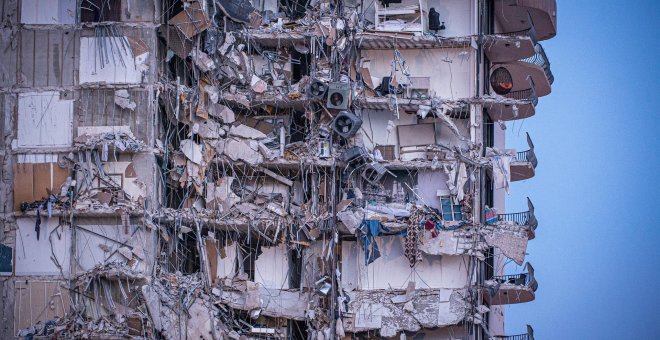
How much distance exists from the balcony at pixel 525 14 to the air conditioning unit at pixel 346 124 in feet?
21.5

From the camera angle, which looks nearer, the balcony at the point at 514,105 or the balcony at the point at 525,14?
the balcony at the point at 514,105

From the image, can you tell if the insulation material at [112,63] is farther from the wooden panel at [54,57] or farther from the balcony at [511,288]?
the balcony at [511,288]

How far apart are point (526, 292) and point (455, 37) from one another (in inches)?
309

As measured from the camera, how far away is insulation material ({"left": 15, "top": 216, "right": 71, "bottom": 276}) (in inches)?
1866

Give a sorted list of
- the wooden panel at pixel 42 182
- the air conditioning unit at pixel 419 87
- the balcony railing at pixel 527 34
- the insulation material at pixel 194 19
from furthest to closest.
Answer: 1. the balcony railing at pixel 527 34
2. the air conditioning unit at pixel 419 87
3. the insulation material at pixel 194 19
4. the wooden panel at pixel 42 182

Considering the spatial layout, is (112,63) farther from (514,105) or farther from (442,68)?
(514,105)

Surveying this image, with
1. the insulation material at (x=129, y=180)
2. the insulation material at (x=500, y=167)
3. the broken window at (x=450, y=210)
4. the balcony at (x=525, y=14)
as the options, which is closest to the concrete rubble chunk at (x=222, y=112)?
the insulation material at (x=129, y=180)

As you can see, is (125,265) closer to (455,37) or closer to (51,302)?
(51,302)

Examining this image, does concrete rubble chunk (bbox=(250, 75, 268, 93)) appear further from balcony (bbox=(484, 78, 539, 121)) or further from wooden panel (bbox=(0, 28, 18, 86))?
wooden panel (bbox=(0, 28, 18, 86))

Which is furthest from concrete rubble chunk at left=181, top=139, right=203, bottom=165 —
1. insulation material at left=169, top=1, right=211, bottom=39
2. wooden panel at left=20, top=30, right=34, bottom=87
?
wooden panel at left=20, top=30, right=34, bottom=87

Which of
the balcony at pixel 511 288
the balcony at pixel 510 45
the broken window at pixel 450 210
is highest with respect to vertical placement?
the balcony at pixel 510 45

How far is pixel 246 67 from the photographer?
48781 mm

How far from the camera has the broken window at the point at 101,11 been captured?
1898 inches

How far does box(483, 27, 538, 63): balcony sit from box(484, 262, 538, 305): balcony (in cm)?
632
